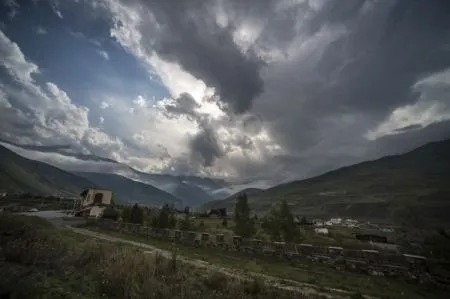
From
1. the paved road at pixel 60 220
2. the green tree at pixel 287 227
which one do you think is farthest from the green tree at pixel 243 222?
the paved road at pixel 60 220

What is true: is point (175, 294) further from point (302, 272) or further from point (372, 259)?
point (372, 259)

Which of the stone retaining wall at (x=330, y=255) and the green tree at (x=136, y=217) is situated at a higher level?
the green tree at (x=136, y=217)

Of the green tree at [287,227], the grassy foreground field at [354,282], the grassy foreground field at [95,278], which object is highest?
the green tree at [287,227]

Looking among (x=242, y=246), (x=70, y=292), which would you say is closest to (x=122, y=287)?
(x=70, y=292)

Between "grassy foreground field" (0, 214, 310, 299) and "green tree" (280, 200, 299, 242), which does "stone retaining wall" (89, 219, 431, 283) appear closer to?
"green tree" (280, 200, 299, 242)

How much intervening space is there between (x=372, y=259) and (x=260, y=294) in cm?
1140

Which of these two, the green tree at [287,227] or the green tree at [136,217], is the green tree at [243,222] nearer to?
the green tree at [287,227]

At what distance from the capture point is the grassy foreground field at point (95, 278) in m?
7.40

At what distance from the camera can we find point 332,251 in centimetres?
1988

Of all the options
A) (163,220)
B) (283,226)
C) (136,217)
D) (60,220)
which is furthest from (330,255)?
(60,220)

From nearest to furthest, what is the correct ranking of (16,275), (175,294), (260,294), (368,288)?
(16,275) < (175,294) < (260,294) < (368,288)

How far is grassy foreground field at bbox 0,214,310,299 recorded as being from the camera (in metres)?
7.40

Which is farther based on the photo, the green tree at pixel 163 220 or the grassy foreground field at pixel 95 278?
the green tree at pixel 163 220

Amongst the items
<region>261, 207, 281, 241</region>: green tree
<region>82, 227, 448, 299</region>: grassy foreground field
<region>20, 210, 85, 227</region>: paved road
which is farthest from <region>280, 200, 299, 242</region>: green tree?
<region>20, 210, 85, 227</region>: paved road
